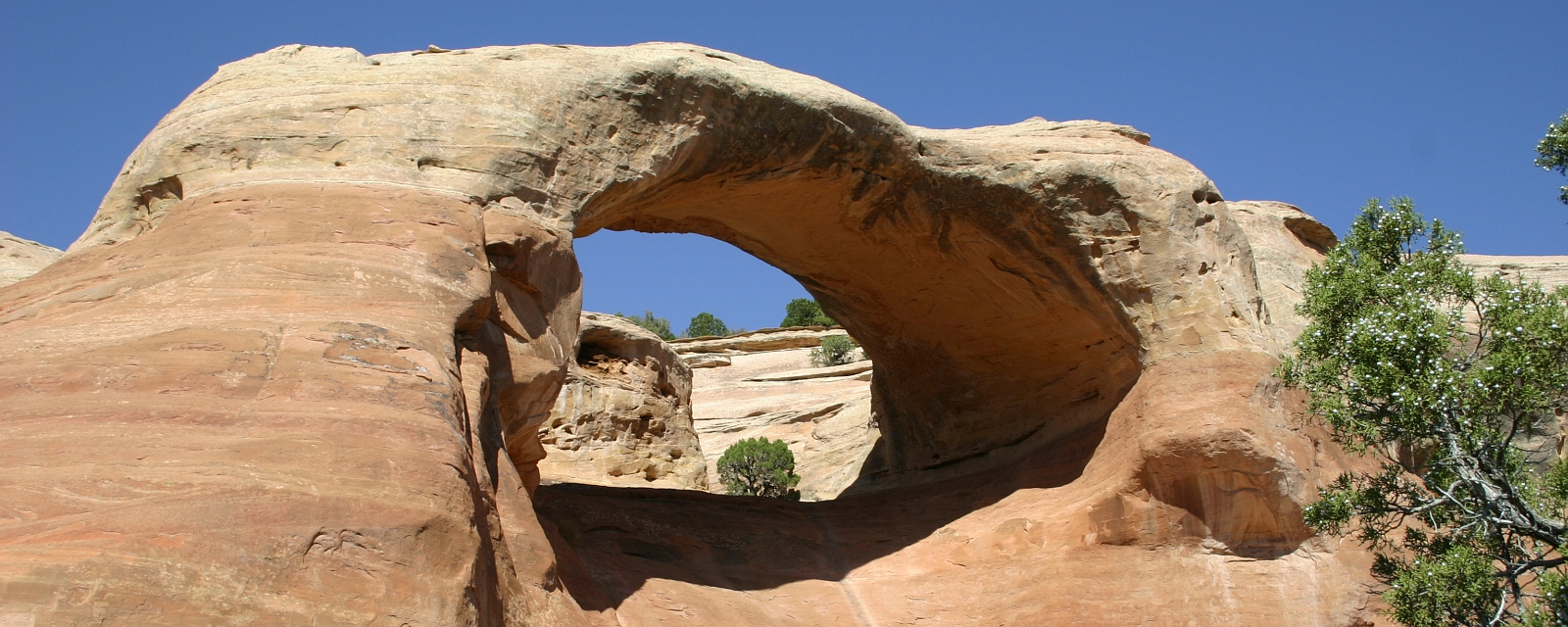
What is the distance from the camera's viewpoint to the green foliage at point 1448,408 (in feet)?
22.9

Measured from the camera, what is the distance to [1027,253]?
10.4 meters

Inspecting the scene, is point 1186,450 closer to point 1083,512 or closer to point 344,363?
point 1083,512

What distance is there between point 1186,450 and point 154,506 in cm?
659

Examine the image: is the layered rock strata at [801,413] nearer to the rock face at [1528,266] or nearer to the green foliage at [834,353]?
the green foliage at [834,353]

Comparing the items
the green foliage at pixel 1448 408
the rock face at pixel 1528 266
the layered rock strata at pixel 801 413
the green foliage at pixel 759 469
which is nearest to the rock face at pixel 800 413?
the layered rock strata at pixel 801 413

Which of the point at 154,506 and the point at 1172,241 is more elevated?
the point at 1172,241

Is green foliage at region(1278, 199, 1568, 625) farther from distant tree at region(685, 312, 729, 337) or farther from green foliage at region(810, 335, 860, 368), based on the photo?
distant tree at region(685, 312, 729, 337)

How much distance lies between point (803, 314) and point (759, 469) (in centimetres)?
2449

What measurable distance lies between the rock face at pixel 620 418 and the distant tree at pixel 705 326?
83.0ft

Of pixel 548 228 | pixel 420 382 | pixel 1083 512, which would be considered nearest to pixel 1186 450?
pixel 1083 512

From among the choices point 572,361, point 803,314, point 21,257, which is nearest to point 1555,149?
point 572,361

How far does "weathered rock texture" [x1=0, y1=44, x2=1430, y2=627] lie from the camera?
16.9 feet

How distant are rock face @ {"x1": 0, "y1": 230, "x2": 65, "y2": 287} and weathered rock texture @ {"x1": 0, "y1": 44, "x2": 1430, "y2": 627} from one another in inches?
100

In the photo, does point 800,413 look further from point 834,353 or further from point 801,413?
point 834,353
